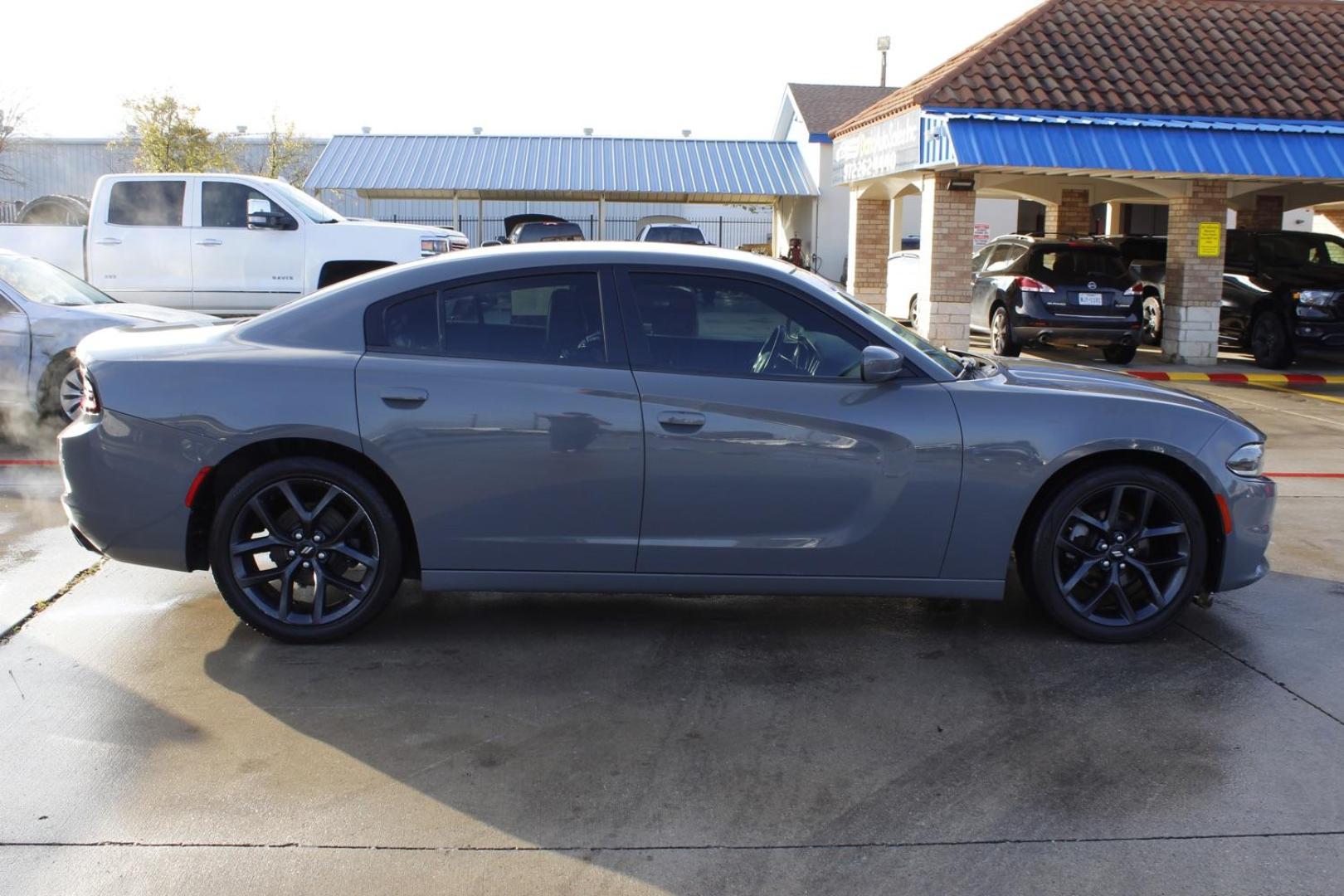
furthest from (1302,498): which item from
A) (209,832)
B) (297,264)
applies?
(297,264)

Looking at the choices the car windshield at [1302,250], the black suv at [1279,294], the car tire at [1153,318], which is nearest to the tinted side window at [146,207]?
the black suv at [1279,294]

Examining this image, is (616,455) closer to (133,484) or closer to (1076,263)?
(133,484)

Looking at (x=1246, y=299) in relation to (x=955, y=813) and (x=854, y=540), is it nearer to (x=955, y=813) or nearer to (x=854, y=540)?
(x=854, y=540)

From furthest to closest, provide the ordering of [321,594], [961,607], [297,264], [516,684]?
[297,264]
[961,607]
[321,594]
[516,684]

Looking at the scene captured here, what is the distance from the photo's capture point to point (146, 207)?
13.5 meters

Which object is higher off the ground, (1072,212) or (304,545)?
(1072,212)

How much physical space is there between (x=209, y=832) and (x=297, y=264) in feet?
35.1

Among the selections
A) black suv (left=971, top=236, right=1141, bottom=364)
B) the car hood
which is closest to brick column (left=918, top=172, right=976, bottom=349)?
black suv (left=971, top=236, right=1141, bottom=364)

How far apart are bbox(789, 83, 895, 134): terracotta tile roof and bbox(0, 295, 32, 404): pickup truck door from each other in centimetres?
2820

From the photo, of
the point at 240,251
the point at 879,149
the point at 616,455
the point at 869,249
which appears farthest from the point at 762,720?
the point at 869,249

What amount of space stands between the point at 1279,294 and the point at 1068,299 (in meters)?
3.26

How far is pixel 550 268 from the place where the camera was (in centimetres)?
504

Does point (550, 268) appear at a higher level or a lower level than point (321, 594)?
higher

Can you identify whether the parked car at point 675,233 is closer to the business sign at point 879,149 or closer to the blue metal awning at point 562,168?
the business sign at point 879,149
